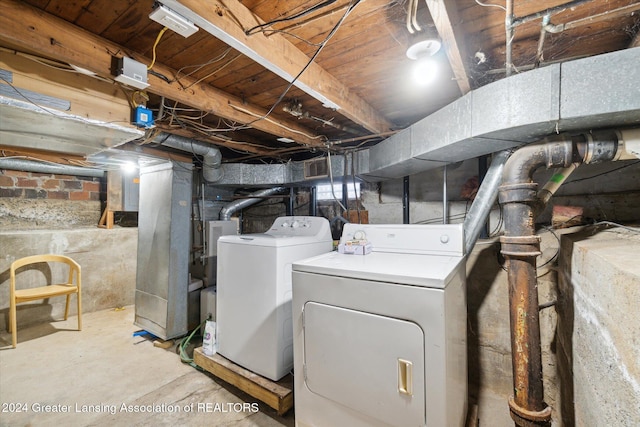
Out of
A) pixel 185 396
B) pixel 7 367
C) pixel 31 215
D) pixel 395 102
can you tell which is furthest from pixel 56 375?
pixel 395 102

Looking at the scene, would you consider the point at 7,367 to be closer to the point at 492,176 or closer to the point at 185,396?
the point at 185,396

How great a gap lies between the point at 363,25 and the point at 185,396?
9.31 feet

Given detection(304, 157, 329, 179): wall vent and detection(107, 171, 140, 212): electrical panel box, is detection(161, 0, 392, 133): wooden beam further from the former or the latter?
detection(107, 171, 140, 212): electrical panel box

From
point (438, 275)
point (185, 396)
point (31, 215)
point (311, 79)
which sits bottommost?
point (185, 396)

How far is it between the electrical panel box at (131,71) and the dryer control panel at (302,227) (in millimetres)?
1510

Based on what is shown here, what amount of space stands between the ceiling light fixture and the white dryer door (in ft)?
4.19

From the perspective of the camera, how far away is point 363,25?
134 cm

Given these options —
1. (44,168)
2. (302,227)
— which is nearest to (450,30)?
(302,227)

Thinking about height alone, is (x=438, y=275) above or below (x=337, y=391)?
above

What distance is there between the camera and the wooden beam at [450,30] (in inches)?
41.9

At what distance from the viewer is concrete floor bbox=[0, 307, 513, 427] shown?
1.91 meters

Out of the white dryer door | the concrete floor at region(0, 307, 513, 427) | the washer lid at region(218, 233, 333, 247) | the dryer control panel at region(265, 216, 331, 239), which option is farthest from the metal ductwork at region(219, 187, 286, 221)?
the white dryer door

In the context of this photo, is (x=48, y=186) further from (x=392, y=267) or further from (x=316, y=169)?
(x=392, y=267)

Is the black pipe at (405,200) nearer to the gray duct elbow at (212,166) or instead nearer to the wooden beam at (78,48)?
the wooden beam at (78,48)
